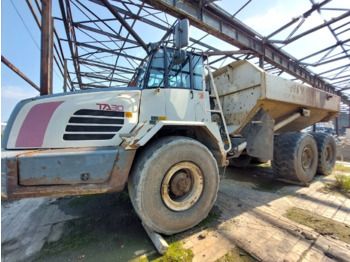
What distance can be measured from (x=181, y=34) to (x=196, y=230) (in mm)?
2785

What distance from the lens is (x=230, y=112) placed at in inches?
162

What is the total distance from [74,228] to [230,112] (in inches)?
146

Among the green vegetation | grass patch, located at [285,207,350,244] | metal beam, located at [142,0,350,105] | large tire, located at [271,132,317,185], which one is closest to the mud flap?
large tire, located at [271,132,317,185]

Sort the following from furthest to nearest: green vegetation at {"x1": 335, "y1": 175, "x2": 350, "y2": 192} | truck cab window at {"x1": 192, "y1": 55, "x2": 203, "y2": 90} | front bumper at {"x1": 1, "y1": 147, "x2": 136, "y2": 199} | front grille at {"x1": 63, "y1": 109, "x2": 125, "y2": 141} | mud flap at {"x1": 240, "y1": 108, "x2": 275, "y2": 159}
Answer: green vegetation at {"x1": 335, "y1": 175, "x2": 350, "y2": 192}, mud flap at {"x1": 240, "y1": 108, "x2": 275, "y2": 159}, truck cab window at {"x1": 192, "y1": 55, "x2": 203, "y2": 90}, front grille at {"x1": 63, "y1": 109, "x2": 125, "y2": 141}, front bumper at {"x1": 1, "y1": 147, "x2": 136, "y2": 199}

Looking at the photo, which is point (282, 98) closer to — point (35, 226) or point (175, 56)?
point (175, 56)

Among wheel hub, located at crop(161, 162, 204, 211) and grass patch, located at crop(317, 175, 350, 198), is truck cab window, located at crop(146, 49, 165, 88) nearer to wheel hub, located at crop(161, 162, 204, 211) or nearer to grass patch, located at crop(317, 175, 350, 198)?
wheel hub, located at crop(161, 162, 204, 211)

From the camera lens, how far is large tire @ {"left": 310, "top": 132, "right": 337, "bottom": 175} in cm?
515

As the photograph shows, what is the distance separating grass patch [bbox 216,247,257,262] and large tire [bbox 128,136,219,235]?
1.89 feet

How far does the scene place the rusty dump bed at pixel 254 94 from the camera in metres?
3.59

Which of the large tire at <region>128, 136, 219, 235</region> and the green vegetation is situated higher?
the large tire at <region>128, 136, 219, 235</region>

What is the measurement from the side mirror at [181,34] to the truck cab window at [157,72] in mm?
478

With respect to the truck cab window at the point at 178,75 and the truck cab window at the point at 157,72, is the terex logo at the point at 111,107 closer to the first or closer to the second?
the truck cab window at the point at 157,72

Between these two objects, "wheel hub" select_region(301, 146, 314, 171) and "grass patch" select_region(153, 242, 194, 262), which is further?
"wheel hub" select_region(301, 146, 314, 171)

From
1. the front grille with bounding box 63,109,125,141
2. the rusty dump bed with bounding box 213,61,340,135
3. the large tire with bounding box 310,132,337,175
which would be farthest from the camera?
the large tire with bounding box 310,132,337,175
